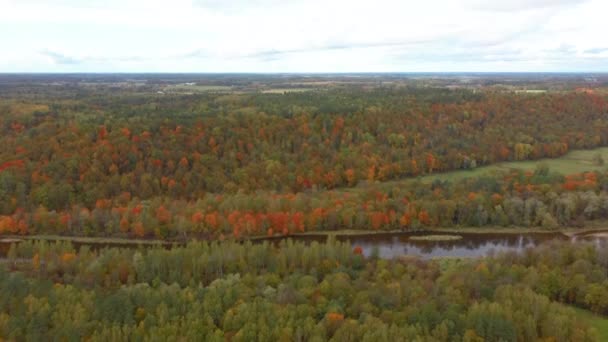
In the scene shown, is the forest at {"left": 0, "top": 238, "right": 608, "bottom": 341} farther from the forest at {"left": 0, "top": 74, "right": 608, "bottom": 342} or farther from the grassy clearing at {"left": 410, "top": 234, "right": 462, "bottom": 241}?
the grassy clearing at {"left": 410, "top": 234, "right": 462, "bottom": 241}

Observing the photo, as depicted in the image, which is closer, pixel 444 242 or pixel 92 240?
pixel 92 240

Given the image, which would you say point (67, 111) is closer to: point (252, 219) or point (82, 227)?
point (82, 227)

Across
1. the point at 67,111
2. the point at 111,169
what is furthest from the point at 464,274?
the point at 67,111

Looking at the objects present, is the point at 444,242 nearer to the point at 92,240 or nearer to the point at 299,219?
the point at 299,219

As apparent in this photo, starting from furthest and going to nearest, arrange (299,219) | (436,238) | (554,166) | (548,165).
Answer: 1. (554,166)
2. (548,165)
3. (436,238)
4. (299,219)

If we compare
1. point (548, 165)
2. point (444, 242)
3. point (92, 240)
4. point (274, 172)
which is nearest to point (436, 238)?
point (444, 242)

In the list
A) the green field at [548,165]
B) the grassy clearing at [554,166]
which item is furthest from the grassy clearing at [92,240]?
the grassy clearing at [554,166]

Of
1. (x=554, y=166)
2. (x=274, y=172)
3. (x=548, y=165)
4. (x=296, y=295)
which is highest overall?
(x=296, y=295)
